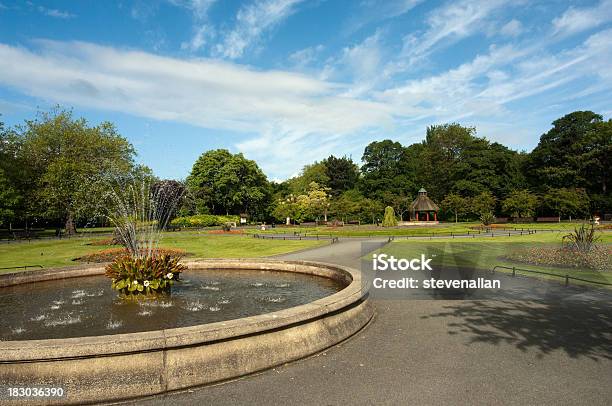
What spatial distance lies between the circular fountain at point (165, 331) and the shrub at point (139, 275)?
0.37 m

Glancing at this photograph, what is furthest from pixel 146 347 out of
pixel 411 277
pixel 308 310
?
pixel 411 277

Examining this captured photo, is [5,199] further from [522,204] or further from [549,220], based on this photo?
[549,220]

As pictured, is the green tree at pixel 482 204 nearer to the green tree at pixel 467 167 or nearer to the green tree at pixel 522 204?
the green tree at pixel 522 204

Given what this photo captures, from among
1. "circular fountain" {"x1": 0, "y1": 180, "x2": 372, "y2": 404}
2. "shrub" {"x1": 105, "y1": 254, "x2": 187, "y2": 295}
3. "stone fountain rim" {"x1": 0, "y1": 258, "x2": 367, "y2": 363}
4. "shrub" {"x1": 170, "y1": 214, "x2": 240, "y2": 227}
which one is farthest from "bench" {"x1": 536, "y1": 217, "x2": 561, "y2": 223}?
"shrub" {"x1": 105, "y1": 254, "x2": 187, "y2": 295}

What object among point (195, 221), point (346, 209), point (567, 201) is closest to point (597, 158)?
point (567, 201)

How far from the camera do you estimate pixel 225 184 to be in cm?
7625

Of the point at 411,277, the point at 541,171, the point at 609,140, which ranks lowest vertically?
the point at 411,277

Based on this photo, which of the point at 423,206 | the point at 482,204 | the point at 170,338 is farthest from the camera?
the point at 423,206

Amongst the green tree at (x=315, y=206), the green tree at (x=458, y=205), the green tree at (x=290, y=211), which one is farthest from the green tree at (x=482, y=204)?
the green tree at (x=290, y=211)

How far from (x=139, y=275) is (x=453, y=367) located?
785 cm

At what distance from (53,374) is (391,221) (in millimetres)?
50222

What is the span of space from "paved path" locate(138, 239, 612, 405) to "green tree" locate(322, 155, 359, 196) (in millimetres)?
88549

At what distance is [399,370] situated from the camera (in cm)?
623

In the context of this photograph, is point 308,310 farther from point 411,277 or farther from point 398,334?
point 411,277
